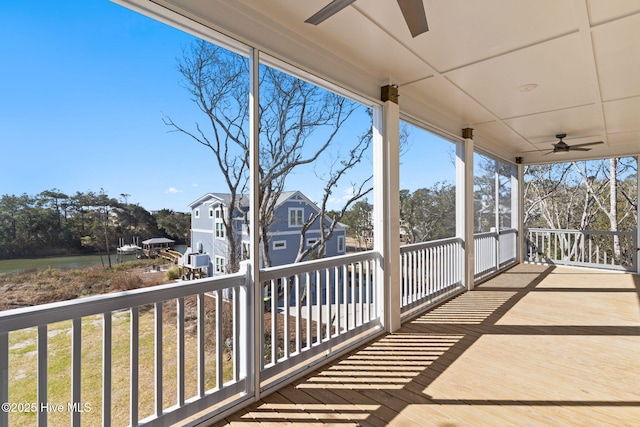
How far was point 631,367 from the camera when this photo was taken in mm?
2404

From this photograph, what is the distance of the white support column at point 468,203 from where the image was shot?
4.54 m

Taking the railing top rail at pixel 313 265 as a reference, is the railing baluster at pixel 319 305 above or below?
below

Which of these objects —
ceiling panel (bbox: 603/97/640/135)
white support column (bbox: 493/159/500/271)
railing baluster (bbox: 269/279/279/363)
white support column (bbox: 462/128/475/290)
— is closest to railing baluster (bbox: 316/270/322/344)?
railing baluster (bbox: 269/279/279/363)

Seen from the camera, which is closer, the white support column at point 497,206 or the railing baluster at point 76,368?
the railing baluster at point 76,368

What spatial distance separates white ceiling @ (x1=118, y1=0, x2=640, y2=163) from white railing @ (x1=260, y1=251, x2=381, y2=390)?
1571 mm

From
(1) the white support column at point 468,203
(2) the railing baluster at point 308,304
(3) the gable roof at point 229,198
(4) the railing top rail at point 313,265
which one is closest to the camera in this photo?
(3) the gable roof at point 229,198

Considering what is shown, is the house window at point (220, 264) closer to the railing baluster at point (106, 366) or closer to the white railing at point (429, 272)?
the railing baluster at point (106, 366)

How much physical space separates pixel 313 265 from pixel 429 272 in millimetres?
2117

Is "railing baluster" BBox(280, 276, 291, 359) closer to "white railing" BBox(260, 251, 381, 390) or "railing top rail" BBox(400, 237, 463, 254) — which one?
"white railing" BBox(260, 251, 381, 390)

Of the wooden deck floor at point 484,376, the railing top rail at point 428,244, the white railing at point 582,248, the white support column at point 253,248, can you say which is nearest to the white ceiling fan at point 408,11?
the white support column at point 253,248

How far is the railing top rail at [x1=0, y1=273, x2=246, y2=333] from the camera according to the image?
1.25 metres

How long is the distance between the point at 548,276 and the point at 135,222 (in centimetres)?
667

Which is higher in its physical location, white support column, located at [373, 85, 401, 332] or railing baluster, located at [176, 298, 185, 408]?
white support column, located at [373, 85, 401, 332]

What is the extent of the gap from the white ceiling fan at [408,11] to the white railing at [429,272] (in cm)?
234
